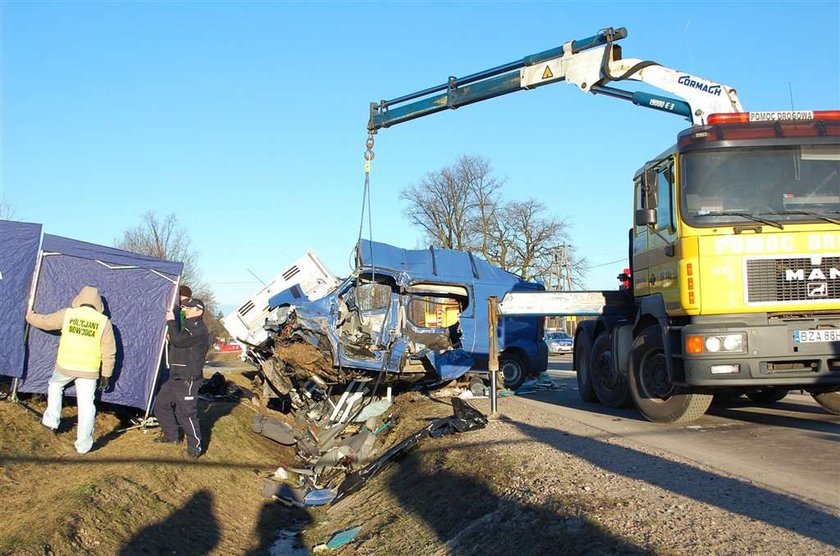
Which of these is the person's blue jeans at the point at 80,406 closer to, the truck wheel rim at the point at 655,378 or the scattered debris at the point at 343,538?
the scattered debris at the point at 343,538

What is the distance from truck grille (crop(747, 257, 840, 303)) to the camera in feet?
24.2

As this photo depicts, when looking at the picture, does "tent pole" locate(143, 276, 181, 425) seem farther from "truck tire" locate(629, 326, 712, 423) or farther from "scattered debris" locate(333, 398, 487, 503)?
"truck tire" locate(629, 326, 712, 423)

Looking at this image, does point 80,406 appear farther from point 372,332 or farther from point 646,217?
point 646,217

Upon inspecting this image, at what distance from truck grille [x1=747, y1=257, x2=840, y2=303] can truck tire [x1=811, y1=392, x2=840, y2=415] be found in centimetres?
226

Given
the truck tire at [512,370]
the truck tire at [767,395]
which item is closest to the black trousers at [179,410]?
the truck tire at [767,395]

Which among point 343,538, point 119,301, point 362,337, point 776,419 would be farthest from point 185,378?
point 776,419

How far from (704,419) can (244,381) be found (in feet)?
36.2

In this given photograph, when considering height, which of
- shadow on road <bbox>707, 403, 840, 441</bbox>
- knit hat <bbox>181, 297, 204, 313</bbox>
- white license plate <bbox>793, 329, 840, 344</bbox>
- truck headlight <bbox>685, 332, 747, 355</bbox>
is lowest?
shadow on road <bbox>707, 403, 840, 441</bbox>

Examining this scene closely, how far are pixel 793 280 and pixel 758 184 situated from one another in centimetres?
111

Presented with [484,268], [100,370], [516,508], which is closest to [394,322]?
[484,268]

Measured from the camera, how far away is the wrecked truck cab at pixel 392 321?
41.9 feet

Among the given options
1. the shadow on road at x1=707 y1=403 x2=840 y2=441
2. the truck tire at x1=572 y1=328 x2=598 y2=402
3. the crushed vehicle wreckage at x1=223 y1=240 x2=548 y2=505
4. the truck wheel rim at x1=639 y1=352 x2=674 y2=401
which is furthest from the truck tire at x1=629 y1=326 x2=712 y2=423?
the crushed vehicle wreckage at x1=223 y1=240 x2=548 y2=505

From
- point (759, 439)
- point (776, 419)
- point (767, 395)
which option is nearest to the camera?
point (759, 439)

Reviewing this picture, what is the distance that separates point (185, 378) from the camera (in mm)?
8289
